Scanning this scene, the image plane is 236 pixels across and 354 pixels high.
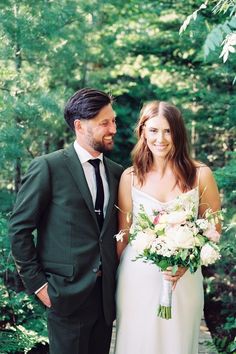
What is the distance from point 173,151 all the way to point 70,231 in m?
0.83

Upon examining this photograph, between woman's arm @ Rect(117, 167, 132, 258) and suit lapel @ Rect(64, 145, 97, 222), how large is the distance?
0.28 meters

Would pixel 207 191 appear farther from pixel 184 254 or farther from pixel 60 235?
pixel 60 235

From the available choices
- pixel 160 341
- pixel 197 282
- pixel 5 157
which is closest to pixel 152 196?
pixel 197 282

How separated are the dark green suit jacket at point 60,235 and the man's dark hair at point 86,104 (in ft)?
0.92

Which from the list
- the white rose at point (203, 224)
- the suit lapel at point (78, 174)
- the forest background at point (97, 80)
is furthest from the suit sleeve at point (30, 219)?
the forest background at point (97, 80)

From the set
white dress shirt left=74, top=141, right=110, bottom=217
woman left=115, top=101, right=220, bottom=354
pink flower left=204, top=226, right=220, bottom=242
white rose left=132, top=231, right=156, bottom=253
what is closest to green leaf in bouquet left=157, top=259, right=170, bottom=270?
white rose left=132, top=231, right=156, bottom=253

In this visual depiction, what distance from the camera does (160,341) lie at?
3.73 m

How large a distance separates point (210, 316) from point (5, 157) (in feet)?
10.7

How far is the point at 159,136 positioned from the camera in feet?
11.8

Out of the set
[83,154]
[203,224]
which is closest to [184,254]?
[203,224]

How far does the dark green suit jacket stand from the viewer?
11.1 feet

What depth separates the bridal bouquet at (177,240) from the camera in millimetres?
3184

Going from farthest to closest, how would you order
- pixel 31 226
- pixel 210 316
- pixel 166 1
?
1. pixel 166 1
2. pixel 210 316
3. pixel 31 226

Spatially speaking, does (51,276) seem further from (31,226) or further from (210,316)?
(210,316)
